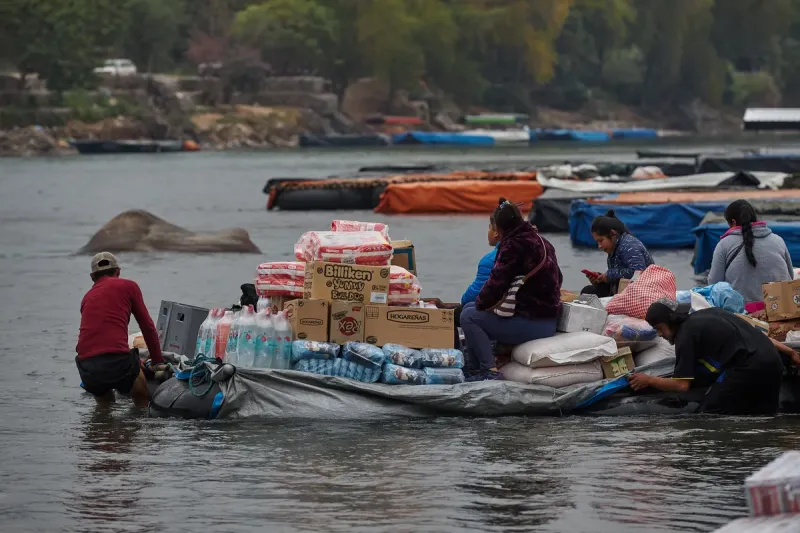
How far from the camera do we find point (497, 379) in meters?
12.7

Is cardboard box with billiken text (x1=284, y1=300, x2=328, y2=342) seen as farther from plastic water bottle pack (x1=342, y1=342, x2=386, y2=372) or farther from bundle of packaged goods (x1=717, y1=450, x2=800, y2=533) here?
bundle of packaged goods (x1=717, y1=450, x2=800, y2=533)

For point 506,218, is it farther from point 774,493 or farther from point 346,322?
point 774,493

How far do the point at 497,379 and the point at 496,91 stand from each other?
147 m

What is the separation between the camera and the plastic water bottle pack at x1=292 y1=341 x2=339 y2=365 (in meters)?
12.5

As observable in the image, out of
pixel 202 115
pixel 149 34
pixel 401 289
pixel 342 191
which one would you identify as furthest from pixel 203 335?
pixel 149 34

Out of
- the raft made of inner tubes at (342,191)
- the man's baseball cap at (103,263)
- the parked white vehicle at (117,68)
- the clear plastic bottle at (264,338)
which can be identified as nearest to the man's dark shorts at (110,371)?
the man's baseball cap at (103,263)

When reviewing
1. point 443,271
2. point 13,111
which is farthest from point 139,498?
point 13,111

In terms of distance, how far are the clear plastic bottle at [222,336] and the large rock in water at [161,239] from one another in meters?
19.0

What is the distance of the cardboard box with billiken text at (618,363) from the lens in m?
12.7

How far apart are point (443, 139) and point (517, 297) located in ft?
383

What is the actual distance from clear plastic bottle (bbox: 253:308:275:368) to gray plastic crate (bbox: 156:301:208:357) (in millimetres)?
1346

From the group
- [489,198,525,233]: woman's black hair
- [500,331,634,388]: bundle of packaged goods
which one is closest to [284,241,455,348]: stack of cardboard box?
[500,331,634,388]: bundle of packaged goods

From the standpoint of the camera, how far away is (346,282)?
12594mm

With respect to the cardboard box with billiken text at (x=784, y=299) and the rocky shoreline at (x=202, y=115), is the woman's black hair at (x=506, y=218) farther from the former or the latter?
the rocky shoreline at (x=202, y=115)
